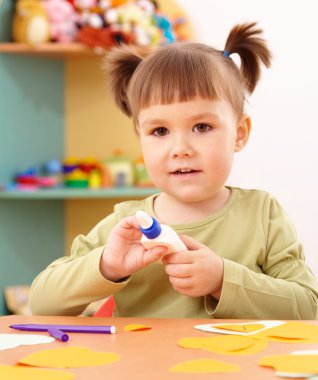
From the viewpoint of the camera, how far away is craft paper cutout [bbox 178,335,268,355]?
700 millimetres

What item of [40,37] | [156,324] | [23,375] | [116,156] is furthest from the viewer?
[116,156]

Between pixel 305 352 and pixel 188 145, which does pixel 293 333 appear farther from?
pixel 188 145

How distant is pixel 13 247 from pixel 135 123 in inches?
73.7

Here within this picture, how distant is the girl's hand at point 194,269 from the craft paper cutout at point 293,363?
0.83 feet

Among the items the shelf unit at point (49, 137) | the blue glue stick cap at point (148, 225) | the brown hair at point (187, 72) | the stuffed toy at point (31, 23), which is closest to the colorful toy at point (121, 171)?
the shelf unit at point (49, 137)

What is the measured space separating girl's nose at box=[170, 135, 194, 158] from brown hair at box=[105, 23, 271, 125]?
0.05 meters

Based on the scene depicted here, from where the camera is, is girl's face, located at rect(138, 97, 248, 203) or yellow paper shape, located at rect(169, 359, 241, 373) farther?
girl's face, located at rect(138, 97, 248, 203)

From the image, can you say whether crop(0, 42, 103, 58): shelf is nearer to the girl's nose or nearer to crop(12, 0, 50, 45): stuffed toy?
crop(12, 0, 50, 45): stuffed toy

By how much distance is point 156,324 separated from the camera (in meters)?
0.84

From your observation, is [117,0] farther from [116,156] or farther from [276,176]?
[276,176]

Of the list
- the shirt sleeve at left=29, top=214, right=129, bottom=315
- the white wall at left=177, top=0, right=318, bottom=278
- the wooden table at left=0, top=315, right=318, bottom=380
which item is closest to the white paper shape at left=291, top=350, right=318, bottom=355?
the wooden table at left=0, top=315, right=318, bottom=380

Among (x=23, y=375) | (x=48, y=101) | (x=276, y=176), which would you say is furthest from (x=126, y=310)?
(x=48, y=101)

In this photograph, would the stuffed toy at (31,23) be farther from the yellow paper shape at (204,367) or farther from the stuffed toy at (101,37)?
the yellow paper shape at (204,367)

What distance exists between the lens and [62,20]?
9.12ft
